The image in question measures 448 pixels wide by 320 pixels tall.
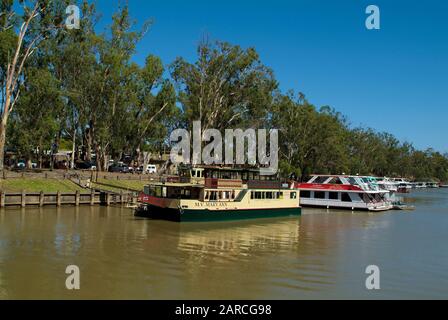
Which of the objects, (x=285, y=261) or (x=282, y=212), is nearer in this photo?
(x=285, y=261)

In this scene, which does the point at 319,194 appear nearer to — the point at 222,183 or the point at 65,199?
the point at 222,183

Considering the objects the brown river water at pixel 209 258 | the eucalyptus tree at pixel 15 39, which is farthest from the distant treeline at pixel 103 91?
the brown river water at pixel 209 258

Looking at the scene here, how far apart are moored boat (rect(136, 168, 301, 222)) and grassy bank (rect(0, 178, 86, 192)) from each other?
13.6m

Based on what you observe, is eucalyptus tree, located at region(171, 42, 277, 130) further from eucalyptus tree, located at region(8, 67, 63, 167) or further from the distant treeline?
eucalyptus tree, located at region(8, 67, 63, 167)

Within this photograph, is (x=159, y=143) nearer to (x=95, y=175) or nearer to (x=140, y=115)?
(x=140, y=115)

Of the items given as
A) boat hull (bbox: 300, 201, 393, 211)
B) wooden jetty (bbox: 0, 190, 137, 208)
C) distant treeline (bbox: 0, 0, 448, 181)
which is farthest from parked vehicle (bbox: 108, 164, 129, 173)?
boat hull (bbox: 300, 201, 393, 211)

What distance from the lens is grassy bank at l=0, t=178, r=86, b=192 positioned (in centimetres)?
4841

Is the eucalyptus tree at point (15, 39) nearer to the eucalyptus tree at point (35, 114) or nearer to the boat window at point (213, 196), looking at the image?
the eucalyptus tree at point (35, 114)

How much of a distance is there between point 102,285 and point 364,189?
155 ft

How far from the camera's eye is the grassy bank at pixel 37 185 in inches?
1906

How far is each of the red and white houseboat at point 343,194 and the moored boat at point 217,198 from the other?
12.5 m
